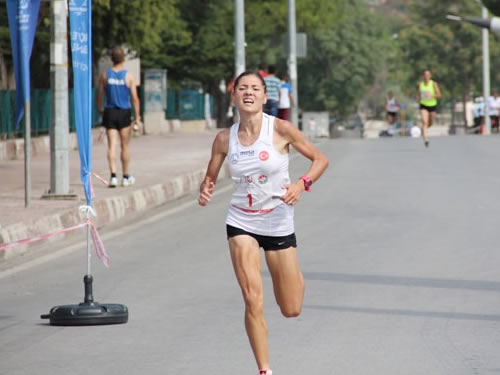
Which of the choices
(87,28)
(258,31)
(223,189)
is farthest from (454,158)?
(258,31)

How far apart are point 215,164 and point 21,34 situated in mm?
6647

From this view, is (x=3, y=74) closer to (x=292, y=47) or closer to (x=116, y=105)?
(x=292, y=47)

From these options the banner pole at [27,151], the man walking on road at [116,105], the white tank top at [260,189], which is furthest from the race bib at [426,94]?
the white tank top at [260,189]

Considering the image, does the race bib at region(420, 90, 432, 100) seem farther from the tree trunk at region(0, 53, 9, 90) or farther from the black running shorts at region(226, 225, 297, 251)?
the black running shorts at region(226, 225, 297, 251)

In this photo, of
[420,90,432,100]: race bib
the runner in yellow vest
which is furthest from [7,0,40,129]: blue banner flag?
[420,90,432,100]: race bib

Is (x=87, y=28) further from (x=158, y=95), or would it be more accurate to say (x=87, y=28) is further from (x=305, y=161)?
(x=158, y=95)

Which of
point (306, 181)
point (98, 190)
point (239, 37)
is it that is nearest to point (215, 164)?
point (306, 181)

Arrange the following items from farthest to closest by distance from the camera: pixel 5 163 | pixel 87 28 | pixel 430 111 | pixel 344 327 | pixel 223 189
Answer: pixel 430 111, pixel 5 163, pixel 223 189, pixel 87 28, pixel 344 327

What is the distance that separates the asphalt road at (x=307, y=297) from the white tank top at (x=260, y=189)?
0.78 meters

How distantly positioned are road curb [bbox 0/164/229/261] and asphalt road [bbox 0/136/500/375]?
40 cm

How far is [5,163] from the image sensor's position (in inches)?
982

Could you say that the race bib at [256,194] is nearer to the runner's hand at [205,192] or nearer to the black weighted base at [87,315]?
the runner's hand at [205,192]

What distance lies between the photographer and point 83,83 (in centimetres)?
1019

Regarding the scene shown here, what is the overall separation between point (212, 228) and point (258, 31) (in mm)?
46918
